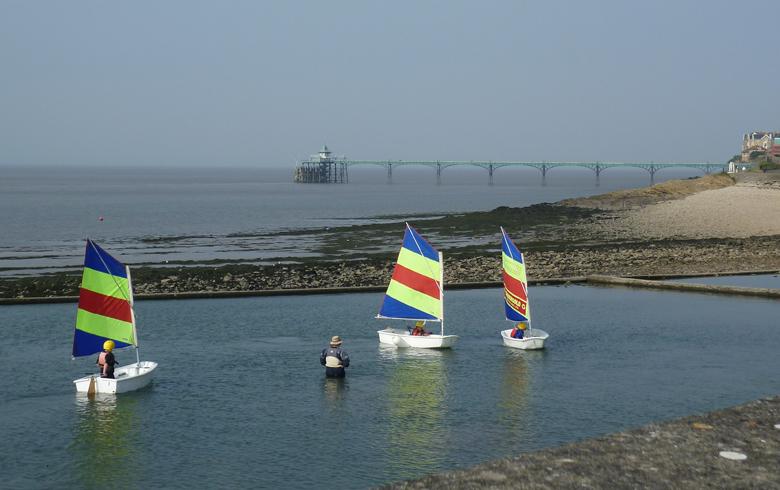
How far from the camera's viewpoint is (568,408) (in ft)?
81.0

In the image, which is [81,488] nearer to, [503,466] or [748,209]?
[503,466]

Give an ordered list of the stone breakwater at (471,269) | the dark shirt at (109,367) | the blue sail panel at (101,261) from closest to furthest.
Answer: the dark shirt at (109,367)
the blue sail panel at (101,261)
the stone breakwater at (471,269)

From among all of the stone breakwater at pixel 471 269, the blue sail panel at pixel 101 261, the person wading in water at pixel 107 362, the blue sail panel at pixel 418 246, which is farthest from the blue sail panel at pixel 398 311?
the stone breakwater at pixel 471 269

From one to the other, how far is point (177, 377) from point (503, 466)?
14.7m

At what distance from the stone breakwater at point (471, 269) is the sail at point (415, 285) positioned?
1352cm

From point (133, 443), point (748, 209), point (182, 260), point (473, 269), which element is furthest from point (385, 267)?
point (748, 209)

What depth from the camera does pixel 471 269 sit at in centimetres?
5341

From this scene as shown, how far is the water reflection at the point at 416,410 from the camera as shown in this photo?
20306 mm

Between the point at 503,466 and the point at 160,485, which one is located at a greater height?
the point at 503,466

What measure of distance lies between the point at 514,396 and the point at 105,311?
1216 cm

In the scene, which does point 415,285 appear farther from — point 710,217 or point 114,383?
point 710,217

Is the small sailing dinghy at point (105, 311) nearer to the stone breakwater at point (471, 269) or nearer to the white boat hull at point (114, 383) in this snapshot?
the white boat hull at point (114, 383)

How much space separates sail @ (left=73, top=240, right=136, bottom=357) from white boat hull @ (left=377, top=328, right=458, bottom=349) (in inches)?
359

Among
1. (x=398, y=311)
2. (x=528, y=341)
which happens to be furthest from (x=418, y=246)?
(x=528, y=341)
